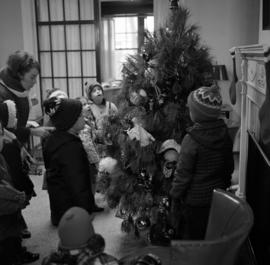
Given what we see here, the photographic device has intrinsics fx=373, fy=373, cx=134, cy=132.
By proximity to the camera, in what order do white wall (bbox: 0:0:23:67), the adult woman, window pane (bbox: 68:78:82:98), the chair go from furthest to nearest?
1. window pane (bbox: 68:78:82:98)
2. white wall (bbox: 0:0:23:67)
3. the adult woman
4. the chair

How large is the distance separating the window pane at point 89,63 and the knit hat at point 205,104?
366 cm

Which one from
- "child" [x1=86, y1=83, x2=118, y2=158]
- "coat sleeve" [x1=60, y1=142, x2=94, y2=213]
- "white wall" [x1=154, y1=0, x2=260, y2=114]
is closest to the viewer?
"coat sleeve" [x1=60, y1=142, x2=94, y2=213]

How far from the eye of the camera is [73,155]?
7.58ft

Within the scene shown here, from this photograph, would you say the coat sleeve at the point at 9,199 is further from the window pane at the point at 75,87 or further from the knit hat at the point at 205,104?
the window pane at the point at 75,87

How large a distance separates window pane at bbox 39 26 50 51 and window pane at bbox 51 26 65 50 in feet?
0.26

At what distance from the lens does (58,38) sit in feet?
17.6

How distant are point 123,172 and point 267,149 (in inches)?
37.8

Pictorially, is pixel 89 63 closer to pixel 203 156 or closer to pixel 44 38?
pixel 44 38

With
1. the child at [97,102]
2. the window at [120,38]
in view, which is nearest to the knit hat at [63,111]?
the child at [97,102]

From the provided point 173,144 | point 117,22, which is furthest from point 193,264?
point 117,22

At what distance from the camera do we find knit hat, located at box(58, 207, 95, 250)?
1181 millimetres

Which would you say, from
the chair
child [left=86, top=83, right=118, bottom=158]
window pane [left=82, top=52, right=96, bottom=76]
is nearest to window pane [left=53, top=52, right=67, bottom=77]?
window pane [left=82, top=52, right=96, bottom=76]

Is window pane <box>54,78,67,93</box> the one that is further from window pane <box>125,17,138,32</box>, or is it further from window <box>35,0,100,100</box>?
window pane <box>125,17,138,32</box>

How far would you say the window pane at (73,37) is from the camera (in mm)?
5305
